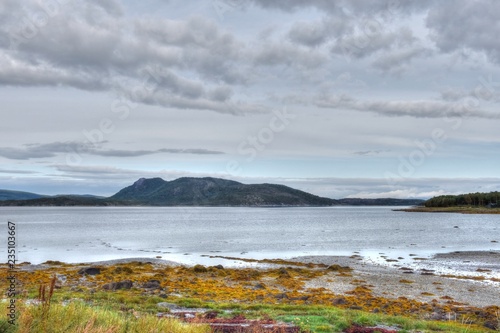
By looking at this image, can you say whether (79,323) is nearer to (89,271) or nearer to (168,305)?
(168,305)

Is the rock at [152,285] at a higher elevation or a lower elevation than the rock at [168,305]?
lower

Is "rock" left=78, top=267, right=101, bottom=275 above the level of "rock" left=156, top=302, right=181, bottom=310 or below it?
below

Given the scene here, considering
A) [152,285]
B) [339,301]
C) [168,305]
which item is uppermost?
[168,305]

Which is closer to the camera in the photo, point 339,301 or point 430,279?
point 339,301

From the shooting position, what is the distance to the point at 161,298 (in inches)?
920

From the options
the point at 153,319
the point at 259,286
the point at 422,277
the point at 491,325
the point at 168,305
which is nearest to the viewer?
the point at 153,319

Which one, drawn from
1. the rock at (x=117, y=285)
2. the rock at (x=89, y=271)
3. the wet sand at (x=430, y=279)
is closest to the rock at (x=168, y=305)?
the rock at (x=117, y=285)

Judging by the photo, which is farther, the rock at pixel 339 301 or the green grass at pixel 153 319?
the rock at pixel 339 301

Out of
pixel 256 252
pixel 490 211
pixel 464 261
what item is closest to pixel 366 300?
pixel 464 261

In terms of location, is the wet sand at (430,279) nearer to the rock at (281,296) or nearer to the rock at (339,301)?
the rock at (339,301)

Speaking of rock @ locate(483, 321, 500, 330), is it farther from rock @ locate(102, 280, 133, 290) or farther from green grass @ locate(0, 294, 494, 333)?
rock @ locate(102, 280, 133, 290)

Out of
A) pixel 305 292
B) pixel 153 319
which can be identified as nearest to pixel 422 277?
pixel 305 292

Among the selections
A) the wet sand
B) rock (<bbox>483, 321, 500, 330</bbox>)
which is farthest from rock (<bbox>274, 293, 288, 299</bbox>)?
rock (<bbox>483, 321, 500, 330</bbox>)

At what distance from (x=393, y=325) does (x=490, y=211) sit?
207412 mm
